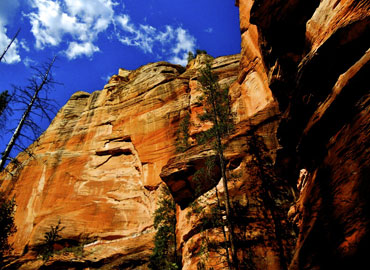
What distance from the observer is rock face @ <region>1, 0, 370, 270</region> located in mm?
6941

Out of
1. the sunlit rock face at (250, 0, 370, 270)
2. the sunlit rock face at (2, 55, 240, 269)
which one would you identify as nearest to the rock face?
the sunlit rock face at (250, 0, 370, 270)

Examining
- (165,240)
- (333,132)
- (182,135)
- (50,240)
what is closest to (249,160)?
(333,132)

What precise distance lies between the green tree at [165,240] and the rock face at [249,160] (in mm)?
1416

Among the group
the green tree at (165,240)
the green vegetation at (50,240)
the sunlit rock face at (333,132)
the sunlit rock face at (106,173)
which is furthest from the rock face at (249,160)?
the green tree at (165,240)

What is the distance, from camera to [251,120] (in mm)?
15625

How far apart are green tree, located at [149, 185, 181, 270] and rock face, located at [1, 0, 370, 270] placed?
1416 mm

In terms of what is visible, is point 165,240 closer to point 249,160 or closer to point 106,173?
point 249,160

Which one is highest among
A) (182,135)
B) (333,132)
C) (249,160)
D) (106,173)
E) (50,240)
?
(182,135)

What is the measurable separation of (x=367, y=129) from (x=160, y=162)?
21253mm

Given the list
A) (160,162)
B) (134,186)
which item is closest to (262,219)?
(160,162)

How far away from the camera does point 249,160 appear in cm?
1434

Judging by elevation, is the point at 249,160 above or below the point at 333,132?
above

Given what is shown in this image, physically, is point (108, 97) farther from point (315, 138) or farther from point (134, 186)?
point (315, 138)

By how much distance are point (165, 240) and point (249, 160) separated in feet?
31.2
